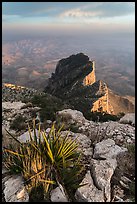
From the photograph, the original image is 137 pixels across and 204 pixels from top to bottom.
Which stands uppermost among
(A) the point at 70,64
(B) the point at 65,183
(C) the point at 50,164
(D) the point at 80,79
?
(A) the point at 70,64

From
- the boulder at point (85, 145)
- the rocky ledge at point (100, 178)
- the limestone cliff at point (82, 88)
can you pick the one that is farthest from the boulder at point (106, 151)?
the limestone cliff at point (82, 88)

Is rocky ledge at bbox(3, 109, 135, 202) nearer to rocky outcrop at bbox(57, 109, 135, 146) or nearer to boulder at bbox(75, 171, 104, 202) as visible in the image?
boulder at bbox(75, 171, 104, 202)

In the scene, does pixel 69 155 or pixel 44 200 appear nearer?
pixel 44 200

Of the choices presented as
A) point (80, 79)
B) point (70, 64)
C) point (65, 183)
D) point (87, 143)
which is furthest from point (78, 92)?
point (65, 183)

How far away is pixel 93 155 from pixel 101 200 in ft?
6.30

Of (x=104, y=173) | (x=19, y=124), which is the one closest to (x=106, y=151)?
(x=104, y=173)

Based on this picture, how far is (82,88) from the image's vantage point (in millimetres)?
44219

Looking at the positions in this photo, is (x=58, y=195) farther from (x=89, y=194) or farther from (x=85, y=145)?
(x=85, y=145)

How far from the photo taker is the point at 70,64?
6650 centimetres

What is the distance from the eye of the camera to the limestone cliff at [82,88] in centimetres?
3500

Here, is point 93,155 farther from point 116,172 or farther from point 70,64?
point 70,64

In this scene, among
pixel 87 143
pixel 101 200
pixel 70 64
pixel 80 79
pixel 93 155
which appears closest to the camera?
pixel 101 200

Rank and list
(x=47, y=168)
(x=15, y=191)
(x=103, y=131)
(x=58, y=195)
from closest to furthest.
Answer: (x=58, y=195)
(x=15, y=191)
(x=47, y=168)
(x=103, y=131)

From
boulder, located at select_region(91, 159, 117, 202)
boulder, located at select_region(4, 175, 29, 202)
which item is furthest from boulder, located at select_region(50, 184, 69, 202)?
boulder, located at select_region(91, 159, 117, 202)
